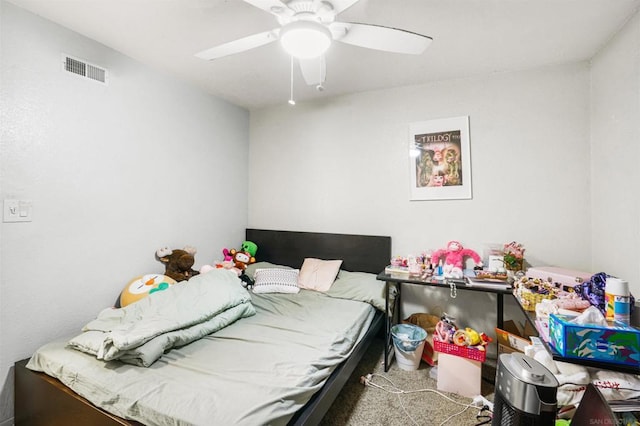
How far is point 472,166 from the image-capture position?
2537mm

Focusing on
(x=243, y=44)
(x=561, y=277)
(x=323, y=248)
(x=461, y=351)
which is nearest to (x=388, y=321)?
(x=461, y=351)

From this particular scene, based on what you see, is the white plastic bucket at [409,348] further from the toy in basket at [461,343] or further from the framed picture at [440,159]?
the framed picture at [440,159]

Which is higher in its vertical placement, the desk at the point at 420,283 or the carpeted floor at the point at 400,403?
the desk at the point at 420,283

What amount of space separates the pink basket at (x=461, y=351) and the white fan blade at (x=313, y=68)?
2004mm

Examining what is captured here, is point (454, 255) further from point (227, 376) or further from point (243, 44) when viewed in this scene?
point (243, 44)

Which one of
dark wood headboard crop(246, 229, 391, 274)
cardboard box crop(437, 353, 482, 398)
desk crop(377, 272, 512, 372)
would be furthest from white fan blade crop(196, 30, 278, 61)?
cardboard box crop(437, 353, 482, 398)

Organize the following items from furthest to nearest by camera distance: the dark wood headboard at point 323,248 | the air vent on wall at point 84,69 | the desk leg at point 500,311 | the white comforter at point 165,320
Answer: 1. the dark wood headboard at point 323,248
2. the desk leg at point 500,311
3. the air vent on wall at point 84,69
4. the white comforter at point 165,320

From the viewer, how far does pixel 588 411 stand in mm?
894

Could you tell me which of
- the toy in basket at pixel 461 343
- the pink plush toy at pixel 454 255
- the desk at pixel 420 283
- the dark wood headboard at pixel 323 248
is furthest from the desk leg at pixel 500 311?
the dark wood headboard at pixel 323 248

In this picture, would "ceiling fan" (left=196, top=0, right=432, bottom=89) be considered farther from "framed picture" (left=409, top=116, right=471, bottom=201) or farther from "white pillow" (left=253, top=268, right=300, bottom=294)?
"white pillow" (left=253, top=268, right=300, bottom=294)

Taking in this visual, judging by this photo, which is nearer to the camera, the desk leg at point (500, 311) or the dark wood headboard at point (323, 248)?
the desk leg at point (500, 311)

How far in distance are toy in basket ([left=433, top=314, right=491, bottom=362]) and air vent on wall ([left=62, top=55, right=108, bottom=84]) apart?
3.11m

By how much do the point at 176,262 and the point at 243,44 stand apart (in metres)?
1.82

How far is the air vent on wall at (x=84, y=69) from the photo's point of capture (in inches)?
74.2
